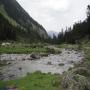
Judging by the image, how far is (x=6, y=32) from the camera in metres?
191

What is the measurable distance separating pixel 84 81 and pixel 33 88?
575 cm

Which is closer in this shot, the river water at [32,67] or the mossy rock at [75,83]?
the mossy rock at [75,83]

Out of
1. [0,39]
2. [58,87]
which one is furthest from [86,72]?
[0,39]

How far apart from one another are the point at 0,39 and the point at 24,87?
15995cm

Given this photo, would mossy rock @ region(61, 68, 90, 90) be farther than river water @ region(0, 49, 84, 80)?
No

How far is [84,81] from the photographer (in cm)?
2191

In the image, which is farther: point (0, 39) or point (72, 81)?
point (0, 39)

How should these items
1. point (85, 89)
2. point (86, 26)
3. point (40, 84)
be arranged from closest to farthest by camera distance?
1. point (85, 89)
2. point (40, 84)
3. point (86, 26)

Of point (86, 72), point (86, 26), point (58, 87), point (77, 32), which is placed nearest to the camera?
point (58, 87)

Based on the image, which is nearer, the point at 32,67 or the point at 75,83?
the point at 75,83

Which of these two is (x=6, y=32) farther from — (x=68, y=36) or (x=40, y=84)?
(x=40, y=84)

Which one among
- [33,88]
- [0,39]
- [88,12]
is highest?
[88,12]

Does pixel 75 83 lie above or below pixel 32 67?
above

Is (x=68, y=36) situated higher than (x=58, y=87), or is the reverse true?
(x=68, y=36)
